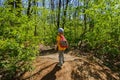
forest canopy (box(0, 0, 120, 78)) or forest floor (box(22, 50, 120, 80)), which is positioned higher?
forest canopy (box(0, 0, 120, 78))

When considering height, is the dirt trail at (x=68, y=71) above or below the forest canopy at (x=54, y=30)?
below

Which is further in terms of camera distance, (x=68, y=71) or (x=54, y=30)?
(x=54, y=30)

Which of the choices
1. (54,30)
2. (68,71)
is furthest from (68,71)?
(54,30)

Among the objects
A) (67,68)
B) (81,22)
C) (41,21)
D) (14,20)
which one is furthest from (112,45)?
(41,21)

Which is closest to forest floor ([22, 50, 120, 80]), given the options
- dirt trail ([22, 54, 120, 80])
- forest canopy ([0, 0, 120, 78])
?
dirt trail ([22, 54, 120, 80])

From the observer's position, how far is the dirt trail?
12586 millimetres

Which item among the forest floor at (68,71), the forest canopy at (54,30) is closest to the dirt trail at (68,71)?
the forest floor at (68,71)

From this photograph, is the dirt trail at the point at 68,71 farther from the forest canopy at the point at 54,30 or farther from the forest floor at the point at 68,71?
the forest canopy at the point at 54,30

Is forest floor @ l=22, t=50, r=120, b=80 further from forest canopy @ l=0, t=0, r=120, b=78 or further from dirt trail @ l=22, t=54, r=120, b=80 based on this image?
forest canopy @ l=0, t=0, r=120, b=78

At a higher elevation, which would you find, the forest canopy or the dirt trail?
the forest canopy

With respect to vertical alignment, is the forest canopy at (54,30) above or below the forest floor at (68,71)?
above

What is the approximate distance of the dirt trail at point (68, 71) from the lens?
12.6 metres

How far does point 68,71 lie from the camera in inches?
508

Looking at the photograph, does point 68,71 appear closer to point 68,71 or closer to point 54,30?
point 68,71
